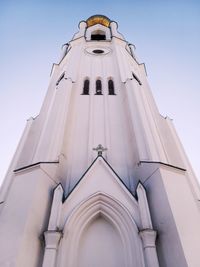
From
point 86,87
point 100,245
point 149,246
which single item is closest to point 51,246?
point 100,245

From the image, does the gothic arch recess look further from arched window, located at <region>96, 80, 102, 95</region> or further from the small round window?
the small round window

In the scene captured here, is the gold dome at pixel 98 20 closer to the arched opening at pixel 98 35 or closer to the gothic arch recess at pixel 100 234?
the arched opening at pixel 98 35

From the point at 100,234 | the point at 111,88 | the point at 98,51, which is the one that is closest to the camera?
the point at 100,234

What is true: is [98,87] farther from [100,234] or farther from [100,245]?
[100,245]

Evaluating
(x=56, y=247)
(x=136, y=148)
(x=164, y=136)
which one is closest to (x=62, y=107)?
(x=136, y=148)

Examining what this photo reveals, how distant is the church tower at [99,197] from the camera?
4664 millimetres

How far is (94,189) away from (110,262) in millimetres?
1917

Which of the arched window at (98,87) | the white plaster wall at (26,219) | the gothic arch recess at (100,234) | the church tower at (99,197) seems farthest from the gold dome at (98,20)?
the gothic arch recess at (100,234)

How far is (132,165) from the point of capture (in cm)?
731

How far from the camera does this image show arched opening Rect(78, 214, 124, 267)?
5.05m

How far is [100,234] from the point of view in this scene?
5547 millimetres

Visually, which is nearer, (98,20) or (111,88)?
(111,88)

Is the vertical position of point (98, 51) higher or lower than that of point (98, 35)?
lower

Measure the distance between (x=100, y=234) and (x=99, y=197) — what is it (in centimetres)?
96
